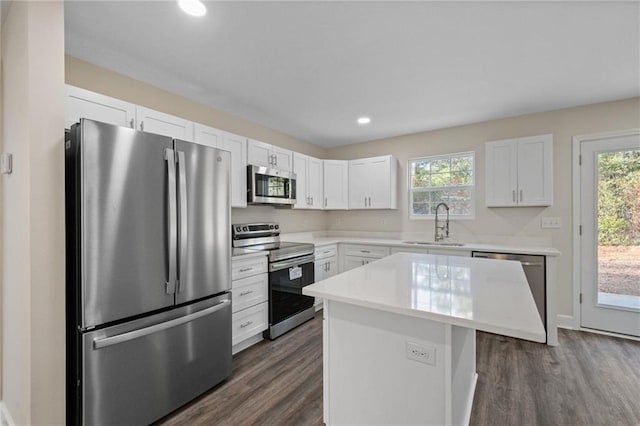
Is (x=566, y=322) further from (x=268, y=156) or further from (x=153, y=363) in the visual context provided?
(x=153, y=363)

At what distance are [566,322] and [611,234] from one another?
3.65 feet

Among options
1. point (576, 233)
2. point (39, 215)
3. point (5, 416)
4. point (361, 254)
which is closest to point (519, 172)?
point (576, 233)

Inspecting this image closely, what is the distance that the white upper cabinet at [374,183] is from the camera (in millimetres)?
4329

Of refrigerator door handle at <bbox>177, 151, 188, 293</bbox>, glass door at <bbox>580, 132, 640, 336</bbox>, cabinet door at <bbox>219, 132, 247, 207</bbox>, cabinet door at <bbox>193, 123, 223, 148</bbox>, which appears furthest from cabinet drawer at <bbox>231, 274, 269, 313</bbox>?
glass door at <bbox>580, 132, 640, 336</bbox>

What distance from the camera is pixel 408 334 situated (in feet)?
4.55

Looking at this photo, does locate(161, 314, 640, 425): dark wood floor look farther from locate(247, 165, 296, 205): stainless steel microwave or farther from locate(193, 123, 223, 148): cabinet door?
locate(193, 123, 223, 148): cabinet door

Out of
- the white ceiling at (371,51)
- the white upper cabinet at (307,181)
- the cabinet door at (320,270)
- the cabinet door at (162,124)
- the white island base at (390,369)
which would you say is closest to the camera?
the white island base at (390,369)

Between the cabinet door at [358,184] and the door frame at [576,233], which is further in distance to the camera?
the cabinet door at [358,184]

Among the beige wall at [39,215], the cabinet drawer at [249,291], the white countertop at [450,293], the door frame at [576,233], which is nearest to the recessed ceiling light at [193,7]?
the beige wall at [39,215]

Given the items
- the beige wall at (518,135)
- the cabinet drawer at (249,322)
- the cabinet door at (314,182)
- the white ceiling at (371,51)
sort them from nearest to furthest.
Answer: the white ceiling at (371,51)
the cabinet drawer at (249,322)
the beige wall at (518,135)
the cabinet door at (314,182)

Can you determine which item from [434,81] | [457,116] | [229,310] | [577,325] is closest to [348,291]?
[229,310]

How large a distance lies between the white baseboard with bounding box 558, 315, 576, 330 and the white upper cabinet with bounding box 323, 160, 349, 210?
3.06 metres

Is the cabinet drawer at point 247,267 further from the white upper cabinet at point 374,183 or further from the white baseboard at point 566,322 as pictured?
the white baseboard at point 566,322

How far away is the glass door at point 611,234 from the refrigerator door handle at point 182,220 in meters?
4.16
